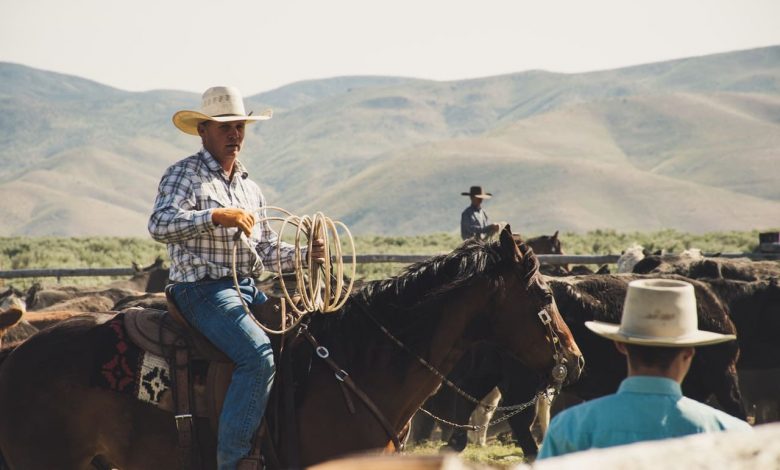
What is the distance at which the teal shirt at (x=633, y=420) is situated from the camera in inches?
110

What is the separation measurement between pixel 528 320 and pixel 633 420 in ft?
8.29

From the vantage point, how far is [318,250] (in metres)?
5.49

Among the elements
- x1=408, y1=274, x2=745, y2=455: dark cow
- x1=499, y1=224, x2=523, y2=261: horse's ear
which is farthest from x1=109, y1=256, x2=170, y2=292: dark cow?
x1=499, y1=224, x2=523, y2=261: horse's ear

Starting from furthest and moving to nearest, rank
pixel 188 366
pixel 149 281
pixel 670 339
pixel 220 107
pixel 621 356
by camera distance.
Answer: pixel 149 281 < pixel 621 356 < pixel 220 107 < pixel 188 366 < pixel 670 339

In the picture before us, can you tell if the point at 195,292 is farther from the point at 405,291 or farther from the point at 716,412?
the point at 716,412

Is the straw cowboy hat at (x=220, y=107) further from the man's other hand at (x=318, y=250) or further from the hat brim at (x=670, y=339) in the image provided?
the hat brim at (x=670, y=339)

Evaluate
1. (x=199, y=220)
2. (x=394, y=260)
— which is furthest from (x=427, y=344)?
(x=394, y=260)

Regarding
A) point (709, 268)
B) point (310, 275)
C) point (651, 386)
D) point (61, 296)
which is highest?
point (310, 275)

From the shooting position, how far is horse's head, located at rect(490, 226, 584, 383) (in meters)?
5.33

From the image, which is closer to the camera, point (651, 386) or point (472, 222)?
point (651, 386)

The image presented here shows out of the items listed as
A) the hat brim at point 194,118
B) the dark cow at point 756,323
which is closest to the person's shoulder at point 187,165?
the hat brim at point 194,118

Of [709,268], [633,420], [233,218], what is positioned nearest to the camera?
[633,420]

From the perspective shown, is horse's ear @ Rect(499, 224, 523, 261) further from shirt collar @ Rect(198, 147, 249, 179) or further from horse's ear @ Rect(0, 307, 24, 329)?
horse's ear @ Rect(0, 307, 24, 329)

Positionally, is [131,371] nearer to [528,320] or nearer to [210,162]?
[210,162]
